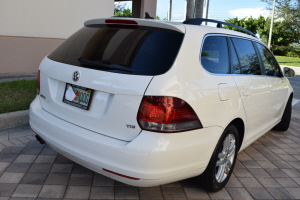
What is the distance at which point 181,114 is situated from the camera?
2.62 meters

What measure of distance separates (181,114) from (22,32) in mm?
7276

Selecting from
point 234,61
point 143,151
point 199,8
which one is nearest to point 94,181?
point 143,151

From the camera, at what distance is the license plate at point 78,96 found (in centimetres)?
278

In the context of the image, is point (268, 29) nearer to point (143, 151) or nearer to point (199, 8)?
point (199, 8)

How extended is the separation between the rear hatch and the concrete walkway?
0.74 metres

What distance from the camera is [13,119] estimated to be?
15.7 ft

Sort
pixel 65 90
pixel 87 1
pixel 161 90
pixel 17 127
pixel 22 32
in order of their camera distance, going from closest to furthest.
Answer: pixel 161 90
pixel 65 90
pixel 17 127
pixel 22 32
pixel 87 1

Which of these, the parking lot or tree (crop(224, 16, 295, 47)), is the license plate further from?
tree (crop(224, 16, 295, 47))

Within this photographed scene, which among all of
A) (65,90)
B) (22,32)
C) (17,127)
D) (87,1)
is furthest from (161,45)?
(87,1)

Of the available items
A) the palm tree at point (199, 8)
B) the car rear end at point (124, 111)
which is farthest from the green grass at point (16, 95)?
the palm tree at point (199, 8)

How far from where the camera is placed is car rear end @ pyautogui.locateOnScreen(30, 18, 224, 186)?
→ 8.32ft

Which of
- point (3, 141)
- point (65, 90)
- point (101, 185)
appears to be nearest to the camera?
point (65, 90)

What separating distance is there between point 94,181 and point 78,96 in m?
1.01

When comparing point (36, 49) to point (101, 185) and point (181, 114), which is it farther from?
point (181, 114)
